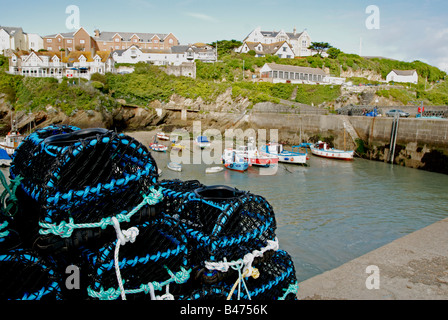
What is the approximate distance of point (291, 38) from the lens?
67875 millimetres

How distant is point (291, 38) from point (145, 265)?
71.7 meters

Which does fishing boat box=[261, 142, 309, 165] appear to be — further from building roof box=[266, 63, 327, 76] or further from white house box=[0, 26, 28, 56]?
white house box=[0, 26, 28, 56]

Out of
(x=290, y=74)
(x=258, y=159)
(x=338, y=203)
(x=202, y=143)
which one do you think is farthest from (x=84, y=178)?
(x=290, y=74)

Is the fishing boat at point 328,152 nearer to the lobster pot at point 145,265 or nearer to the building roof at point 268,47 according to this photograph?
the lobster pot at point 145,265

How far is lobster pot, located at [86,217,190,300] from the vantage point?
2162mm

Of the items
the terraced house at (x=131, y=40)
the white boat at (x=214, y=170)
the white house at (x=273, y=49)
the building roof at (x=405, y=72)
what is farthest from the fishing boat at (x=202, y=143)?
the terraced house at (x=131, y=40)

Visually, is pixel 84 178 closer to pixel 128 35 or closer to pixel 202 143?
pixel 202 143

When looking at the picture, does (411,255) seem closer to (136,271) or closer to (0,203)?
(136,271)

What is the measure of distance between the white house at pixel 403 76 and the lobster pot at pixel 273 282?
59.1 m

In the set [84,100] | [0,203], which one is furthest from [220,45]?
[0,203]

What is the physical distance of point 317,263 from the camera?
7516 mm

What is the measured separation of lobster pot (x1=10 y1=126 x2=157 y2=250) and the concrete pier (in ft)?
10.1

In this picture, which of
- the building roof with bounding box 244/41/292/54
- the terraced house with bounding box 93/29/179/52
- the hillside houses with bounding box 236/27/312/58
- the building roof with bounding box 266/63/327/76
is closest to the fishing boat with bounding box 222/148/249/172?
the building roof with bounding box 266/63/327/76

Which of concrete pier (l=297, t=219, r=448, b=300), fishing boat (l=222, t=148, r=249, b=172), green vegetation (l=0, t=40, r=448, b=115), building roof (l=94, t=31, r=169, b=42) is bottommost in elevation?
fishing boat (l=222, t=148, r=249, b=172)
